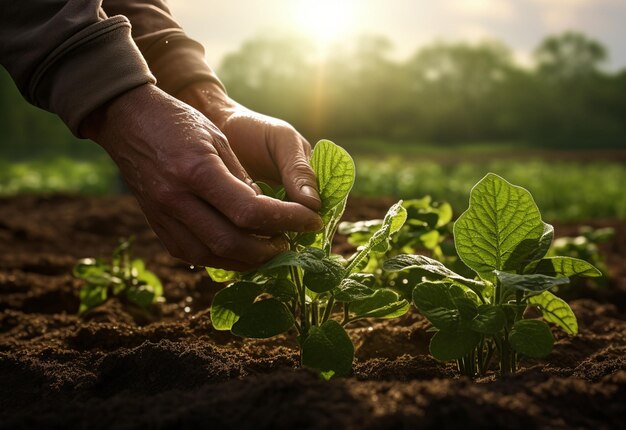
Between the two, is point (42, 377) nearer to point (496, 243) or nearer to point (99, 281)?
point (99, 281)

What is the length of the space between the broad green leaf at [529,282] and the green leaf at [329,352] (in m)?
0.42

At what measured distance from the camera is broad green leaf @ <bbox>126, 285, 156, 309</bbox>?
2795 mm

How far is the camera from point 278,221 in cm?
167

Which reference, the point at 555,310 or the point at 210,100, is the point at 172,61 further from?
the point at 555,310

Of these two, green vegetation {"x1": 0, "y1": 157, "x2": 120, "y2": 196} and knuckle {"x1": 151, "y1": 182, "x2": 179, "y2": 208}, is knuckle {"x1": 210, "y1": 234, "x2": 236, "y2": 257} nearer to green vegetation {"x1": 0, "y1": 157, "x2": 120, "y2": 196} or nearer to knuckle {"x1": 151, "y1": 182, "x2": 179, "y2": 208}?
knuckle {"x1": 151, "y1": 182, "x2": 179, "y2": 208}

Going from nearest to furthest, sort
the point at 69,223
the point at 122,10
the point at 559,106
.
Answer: the point at 122,10
the point at 69,223
the point at 559,106

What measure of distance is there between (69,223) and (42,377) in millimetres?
4445

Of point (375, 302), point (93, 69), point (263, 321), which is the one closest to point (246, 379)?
point (263, 321)

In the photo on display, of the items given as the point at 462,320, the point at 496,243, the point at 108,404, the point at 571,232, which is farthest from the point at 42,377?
the point at 571,232

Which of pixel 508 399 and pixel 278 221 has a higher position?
pixel 278 221

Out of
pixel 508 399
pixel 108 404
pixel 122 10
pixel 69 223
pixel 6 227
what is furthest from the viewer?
pixel 69 223

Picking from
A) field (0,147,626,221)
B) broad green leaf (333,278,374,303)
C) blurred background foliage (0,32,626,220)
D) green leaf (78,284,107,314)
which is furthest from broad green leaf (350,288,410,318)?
blurred background foliage (0,32,626,220)

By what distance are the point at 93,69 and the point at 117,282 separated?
1.19m

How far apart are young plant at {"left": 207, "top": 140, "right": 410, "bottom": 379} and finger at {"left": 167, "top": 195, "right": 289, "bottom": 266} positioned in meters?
0.06
